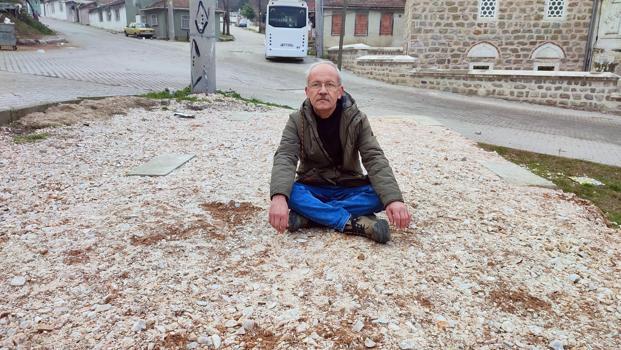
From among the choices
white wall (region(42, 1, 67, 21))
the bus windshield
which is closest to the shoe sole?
the bus windshield

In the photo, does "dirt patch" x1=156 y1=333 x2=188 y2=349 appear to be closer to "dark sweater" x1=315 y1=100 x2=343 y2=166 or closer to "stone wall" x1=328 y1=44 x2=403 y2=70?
"dark sweater" x1=315 y1=100 x2=343 y2=166

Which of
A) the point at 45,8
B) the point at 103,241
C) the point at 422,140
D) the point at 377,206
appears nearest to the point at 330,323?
the point at 377,206

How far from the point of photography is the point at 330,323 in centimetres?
250

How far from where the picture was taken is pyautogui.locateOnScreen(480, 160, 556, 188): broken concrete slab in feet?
17.4

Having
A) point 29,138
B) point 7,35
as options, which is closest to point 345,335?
point 29,138

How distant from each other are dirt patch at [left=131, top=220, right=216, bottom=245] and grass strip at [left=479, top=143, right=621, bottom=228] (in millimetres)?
3688

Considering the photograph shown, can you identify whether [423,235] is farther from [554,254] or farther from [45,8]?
[45,8]

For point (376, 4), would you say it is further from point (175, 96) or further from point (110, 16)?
point (110, 16)

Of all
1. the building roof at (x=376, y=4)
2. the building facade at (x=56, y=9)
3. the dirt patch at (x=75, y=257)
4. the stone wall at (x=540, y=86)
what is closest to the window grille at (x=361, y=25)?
the building roof at (x=376, y=4)

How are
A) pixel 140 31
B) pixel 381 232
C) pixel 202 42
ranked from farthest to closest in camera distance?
pixel 140 31
pixel 202 42
pixel 381 232

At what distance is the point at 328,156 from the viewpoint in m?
3.51

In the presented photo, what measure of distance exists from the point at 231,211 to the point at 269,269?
109 cm


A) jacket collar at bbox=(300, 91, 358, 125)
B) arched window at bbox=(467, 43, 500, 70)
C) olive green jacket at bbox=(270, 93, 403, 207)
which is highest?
arched window at bbox=(467, 43, 500, 70)

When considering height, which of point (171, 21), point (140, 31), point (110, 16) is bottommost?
point (140, 31)
